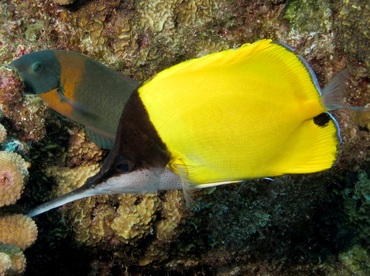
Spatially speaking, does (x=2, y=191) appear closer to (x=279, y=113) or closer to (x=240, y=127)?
(x=240, y=127)

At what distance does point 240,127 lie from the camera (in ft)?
5.96

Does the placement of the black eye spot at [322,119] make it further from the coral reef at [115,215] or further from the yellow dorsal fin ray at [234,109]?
the coral reef at [115,215]

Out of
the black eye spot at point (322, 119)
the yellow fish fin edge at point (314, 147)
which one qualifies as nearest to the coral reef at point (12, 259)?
the yellow fish fin edge at point (314, 147)

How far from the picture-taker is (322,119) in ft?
6.27

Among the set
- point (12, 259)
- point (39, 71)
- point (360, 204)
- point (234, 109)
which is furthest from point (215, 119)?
point (360, 204)

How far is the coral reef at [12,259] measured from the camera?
2336mm

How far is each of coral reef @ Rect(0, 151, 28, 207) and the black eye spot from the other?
5.91 ft

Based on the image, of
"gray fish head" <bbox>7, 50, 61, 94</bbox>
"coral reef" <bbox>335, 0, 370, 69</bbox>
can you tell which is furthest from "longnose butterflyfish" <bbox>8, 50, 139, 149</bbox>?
"coral reef" <bbox>335, 0, 370, 69</bbox>

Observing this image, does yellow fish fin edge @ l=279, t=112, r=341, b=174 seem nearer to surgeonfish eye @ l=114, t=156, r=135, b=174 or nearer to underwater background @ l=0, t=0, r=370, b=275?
surgeonfish eye @ l=114, t=156, r=135, b=174

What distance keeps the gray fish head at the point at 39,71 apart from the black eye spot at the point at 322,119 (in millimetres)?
2047

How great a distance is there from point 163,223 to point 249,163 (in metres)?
2.17

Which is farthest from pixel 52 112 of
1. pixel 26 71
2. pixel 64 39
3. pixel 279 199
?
pixel 279 199

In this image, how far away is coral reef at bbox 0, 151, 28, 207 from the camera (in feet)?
8.21

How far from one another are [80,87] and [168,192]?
1.33 m
